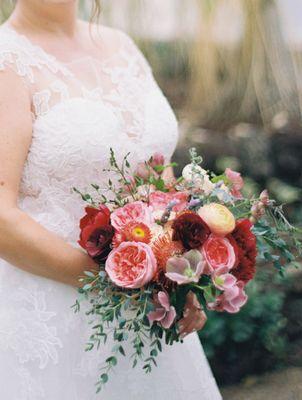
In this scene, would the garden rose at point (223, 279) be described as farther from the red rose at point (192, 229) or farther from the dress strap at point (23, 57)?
the dress strap at point (23, 57)

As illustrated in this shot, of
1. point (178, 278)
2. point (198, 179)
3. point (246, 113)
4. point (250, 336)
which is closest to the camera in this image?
point (178, 278)

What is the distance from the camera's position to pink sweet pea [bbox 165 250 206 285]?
5.35 ft

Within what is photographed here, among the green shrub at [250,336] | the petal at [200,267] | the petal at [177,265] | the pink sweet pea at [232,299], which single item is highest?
the petal at [177,265]

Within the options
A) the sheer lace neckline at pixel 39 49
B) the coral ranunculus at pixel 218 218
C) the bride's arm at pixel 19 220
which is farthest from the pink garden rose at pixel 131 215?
the sheer lace neckline at pixel 39 49

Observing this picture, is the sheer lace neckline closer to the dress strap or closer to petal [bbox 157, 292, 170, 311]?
the dress strap

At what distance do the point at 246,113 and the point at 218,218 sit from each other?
3.23 metres

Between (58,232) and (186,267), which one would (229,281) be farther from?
(58,232)

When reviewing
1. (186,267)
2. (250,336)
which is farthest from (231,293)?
(250,336)

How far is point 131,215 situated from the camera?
5.84ft

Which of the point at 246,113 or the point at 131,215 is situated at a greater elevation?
the point at 131,215

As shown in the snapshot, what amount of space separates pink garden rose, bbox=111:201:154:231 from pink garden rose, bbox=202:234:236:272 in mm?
164

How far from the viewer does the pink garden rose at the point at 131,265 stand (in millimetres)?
1683

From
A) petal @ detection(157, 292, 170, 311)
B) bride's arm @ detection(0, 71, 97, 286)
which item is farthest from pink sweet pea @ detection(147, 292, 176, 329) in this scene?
bride's arm @ detection(0, 71, 97, 286)

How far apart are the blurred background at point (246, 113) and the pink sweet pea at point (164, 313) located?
6.34 ft
